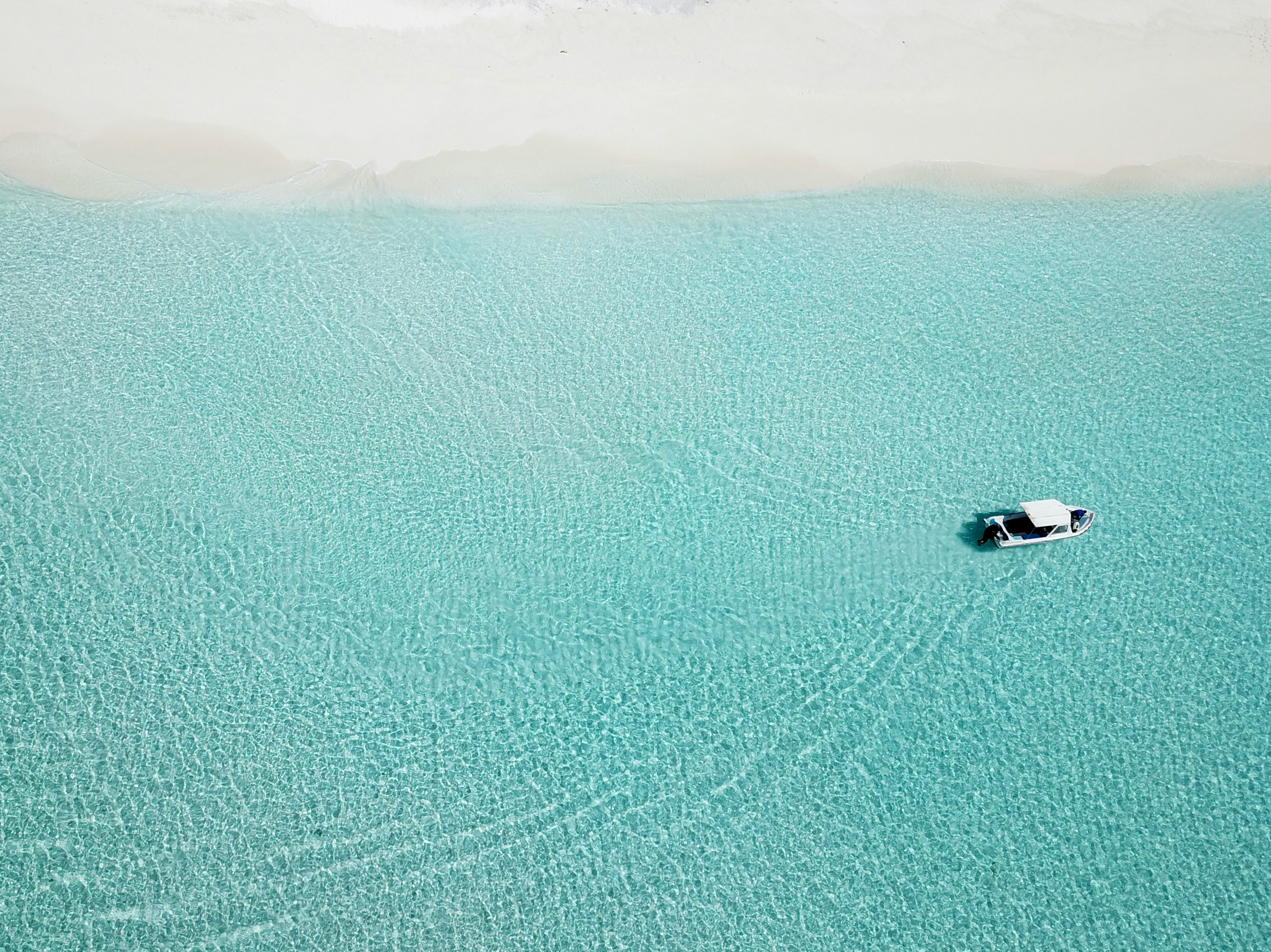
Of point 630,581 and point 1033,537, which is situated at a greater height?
point 1033,537

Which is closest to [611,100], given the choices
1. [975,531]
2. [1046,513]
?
[975,531]

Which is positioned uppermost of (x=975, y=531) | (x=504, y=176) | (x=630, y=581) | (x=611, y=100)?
(x=611, y=100)

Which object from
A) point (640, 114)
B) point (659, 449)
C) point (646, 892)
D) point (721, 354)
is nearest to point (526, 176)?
point (640, 114)

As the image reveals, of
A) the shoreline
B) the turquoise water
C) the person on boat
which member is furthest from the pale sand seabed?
the person on boat

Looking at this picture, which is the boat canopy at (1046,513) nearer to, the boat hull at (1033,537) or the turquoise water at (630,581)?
the boat hull at (1033,537)

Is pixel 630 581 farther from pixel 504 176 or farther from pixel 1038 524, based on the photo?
pixel 504 176
